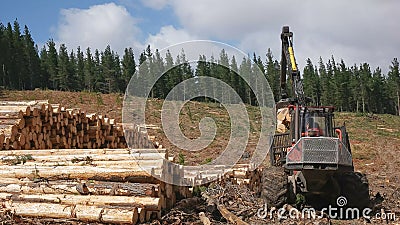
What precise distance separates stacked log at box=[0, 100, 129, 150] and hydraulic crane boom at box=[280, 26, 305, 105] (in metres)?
5.77

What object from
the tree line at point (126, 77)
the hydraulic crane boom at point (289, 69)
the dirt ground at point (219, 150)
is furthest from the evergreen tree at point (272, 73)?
the hydraulic crane boom at point (289, 69)

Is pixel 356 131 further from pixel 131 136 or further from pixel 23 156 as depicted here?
pixel 23 156

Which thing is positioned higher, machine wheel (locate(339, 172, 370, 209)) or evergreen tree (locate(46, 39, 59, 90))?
evergreen tree (locate(46, 39, 59, 90))

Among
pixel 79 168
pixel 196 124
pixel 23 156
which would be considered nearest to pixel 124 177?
pixel 79 168

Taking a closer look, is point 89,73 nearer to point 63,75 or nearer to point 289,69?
point 63,75

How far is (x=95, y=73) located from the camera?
8325 centimetres

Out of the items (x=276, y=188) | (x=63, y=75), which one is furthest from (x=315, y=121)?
(x=63, y=75)

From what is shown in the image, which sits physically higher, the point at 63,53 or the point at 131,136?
the point at 63,53

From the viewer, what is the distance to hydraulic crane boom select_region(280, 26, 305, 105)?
464 inches

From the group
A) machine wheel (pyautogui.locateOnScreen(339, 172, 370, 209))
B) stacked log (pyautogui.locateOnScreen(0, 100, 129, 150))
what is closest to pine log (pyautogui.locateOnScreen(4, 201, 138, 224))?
stacked log (pyautogui.locateOnScreen(0, 100, 129, 150))

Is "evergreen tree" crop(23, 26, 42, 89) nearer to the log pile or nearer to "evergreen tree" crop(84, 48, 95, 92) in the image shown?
"evergreen tree" crop(84, 48, 95, 92)

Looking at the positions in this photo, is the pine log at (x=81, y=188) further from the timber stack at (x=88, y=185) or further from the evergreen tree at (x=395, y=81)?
the evergreen tree at (x=395, y=81)

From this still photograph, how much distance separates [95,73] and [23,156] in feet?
253

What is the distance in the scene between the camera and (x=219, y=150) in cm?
2452
